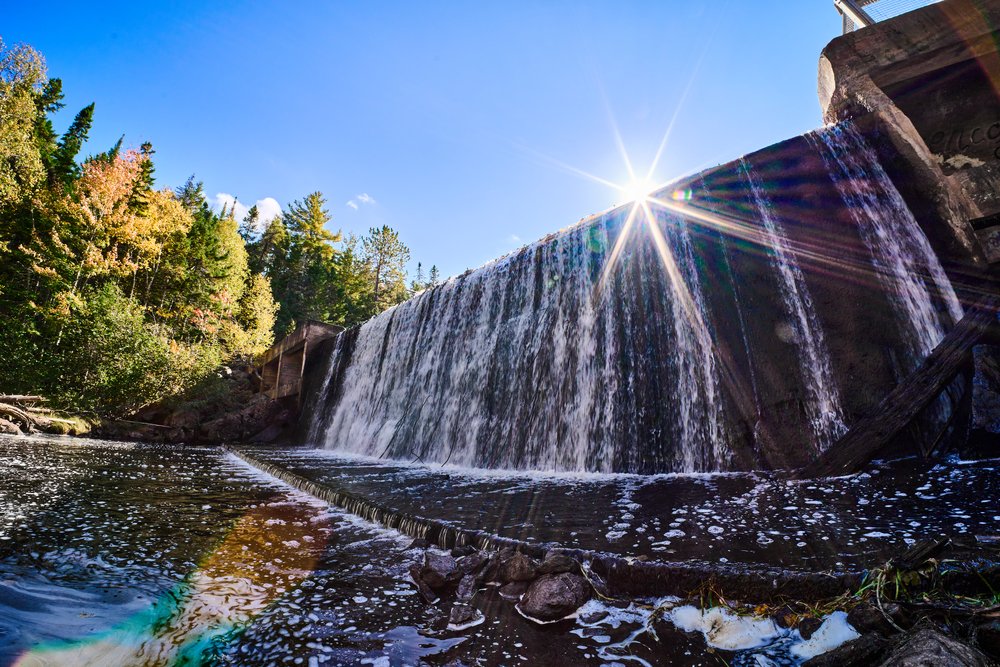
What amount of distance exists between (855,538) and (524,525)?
6.99 ft

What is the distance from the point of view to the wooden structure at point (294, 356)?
2109 centimetres

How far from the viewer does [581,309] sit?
8.80 metres

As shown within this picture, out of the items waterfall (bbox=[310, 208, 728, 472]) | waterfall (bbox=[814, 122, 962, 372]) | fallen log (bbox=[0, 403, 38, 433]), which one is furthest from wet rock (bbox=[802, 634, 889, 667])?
fallen log (bbox=[0, 403, 38, 433])

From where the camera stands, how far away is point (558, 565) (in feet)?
7.91

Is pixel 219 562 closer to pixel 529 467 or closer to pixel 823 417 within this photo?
pixel 529 467

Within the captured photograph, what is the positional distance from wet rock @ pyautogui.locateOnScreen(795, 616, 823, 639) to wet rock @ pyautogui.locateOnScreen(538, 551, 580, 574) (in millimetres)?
1033

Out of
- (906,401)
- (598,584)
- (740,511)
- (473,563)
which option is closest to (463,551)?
(473,563)

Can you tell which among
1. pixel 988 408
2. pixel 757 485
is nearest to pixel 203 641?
pixel 757 485

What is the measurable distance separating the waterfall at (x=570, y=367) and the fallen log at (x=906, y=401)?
138 cm

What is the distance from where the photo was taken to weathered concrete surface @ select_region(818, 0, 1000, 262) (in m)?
3.00

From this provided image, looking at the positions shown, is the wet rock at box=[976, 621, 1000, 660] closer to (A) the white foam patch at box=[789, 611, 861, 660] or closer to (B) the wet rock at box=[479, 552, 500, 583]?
(A) the white foam patch at box=[789, 611, 861, 660]

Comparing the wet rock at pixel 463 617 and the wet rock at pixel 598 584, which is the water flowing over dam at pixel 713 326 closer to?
the wet rock at pixel 598 584

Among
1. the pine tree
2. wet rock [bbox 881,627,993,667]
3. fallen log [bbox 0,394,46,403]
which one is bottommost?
fallen log [bbox 0,394,46,403]

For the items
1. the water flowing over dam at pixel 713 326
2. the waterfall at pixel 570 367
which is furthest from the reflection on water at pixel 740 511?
the waterfall at pixel 570 367
